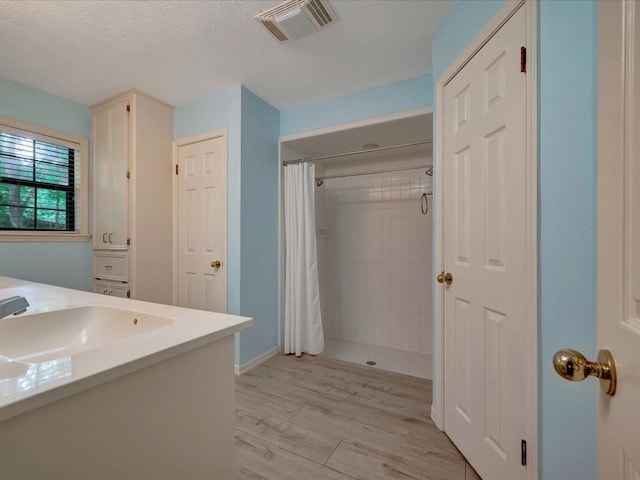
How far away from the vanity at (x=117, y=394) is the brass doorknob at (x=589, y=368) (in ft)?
2.65

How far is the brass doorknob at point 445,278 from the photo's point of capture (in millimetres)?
1476

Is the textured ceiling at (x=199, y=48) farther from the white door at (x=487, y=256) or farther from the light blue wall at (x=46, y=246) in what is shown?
the white door at (x=487, y=256)

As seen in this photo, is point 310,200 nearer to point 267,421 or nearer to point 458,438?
point 267,421

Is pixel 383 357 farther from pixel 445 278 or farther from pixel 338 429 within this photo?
pixel 445 278

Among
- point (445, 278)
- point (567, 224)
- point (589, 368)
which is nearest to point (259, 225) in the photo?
point (445, 278)

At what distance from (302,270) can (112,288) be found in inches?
68.3

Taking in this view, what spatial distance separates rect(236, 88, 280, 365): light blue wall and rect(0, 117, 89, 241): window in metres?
1.65

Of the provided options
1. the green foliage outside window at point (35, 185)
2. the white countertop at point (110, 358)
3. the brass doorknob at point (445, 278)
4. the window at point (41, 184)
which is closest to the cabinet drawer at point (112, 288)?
the window at point (41, 184)

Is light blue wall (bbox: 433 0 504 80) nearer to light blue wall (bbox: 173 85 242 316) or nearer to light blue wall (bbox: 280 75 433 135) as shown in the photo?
light blue wall (bbox: 280 75 433 135)

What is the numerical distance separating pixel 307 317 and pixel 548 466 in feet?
6.50

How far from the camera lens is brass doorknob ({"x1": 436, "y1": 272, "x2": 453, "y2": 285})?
1476 millimetres

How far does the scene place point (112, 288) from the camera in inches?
99.0

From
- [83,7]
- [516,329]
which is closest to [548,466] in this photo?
[516,329]

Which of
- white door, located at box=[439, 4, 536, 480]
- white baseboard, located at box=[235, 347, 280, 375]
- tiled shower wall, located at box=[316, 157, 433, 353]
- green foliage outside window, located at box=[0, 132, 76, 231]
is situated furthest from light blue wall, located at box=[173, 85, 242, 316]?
white door, located at box=[439, 4, 536, 480]
